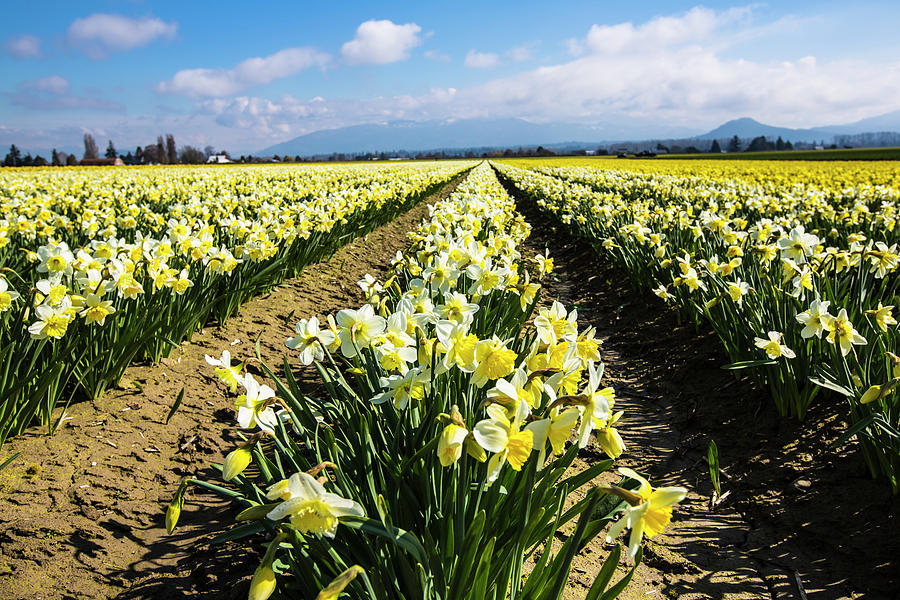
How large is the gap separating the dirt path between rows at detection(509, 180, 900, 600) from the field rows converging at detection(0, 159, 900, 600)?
0.04ft

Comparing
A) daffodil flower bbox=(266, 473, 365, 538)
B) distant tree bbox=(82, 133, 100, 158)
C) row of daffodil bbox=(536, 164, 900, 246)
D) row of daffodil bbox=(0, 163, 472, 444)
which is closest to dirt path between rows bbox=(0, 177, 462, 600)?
row of daffodil bbox=(0, 163, 472, 444)

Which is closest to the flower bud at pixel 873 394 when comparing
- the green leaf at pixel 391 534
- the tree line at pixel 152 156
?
the green leaf at pixel 391 534

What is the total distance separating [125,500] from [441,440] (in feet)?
6.58

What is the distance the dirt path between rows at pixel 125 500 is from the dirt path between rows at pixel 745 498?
156 centimetres

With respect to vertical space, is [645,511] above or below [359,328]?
below

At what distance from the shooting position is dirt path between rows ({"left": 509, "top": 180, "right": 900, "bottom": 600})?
82.3 inches

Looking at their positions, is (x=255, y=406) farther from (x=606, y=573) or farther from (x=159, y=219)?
(x=159, y=219)

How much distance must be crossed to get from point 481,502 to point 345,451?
54 cm

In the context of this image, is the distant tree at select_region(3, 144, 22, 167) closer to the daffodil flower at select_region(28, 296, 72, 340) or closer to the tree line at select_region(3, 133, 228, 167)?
the tree line at select_region(3, 133, 228, 167)

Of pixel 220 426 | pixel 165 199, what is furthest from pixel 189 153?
pixel 220 426

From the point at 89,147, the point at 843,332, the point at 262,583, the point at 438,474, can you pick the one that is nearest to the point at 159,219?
the point at 438,474

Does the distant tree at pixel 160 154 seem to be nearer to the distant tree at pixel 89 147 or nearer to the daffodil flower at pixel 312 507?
the distant tree at pixel 89 147

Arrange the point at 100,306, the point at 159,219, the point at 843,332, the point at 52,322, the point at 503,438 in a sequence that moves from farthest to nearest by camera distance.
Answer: the point at 159,219 < the point at 843,332 < the point at 100,306 < the point at 52,322 < the point at 503,438

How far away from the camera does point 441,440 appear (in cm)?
114
